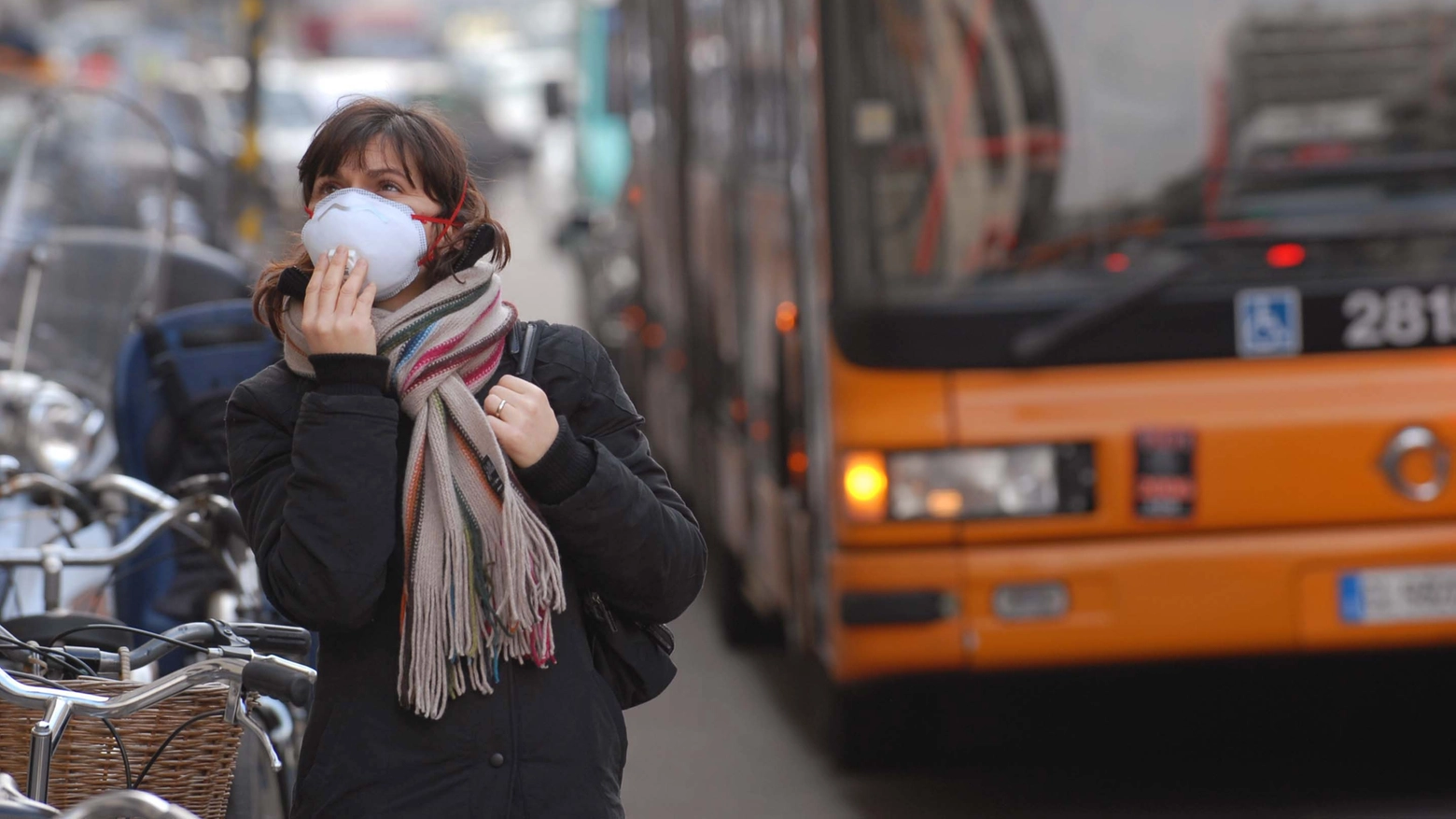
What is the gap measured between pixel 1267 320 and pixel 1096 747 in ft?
5.95

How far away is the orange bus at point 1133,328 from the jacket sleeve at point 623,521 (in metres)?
2.89

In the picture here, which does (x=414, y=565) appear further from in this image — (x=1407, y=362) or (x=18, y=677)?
(x=1407, y=362)

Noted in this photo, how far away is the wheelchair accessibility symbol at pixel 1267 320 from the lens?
5746 millimetres

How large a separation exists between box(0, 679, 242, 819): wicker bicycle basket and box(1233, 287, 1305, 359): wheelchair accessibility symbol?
348 cm

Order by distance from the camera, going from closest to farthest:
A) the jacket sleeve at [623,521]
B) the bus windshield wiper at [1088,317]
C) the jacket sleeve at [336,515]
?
the jacket sleeve at [336,515]
the jacket sleeve at [623,521]
the bus windshield wiper at [1088,317]

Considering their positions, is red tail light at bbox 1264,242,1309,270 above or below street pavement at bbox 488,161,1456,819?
above

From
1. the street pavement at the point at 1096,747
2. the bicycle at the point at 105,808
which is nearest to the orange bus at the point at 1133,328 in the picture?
the street pavement at the point at 1096,747

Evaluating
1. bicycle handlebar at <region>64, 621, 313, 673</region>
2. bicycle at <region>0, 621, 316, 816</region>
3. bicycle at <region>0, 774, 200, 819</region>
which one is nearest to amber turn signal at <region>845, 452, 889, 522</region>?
bicycle handlebar at <region>64, 621, 313, 673</region>

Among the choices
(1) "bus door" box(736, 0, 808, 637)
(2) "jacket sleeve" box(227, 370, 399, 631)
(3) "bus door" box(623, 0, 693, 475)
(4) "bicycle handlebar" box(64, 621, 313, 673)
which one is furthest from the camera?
(3) "bus door" box(623, 0, 693, 475)

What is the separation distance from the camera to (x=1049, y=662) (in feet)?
19.0

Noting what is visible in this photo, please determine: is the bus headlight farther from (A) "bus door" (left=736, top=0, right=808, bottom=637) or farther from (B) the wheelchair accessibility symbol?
(A) "bus door" (left=736, top=0, right=808, bottom=637)

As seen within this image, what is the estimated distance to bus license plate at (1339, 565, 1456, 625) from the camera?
19.0 ft

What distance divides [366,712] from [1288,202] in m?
3.73

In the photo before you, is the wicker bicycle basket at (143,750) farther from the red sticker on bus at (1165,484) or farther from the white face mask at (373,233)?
the red sticker on bus at (1165,484)
